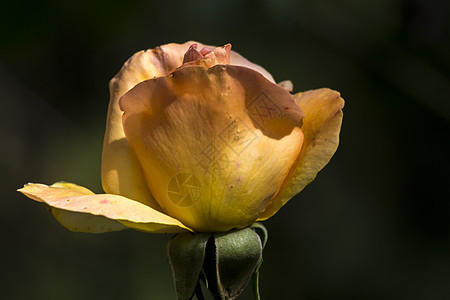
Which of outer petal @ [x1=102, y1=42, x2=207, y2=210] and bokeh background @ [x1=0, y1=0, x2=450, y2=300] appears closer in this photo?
outer petal @ [x1=102, y1=42, x2=207, y2=210]

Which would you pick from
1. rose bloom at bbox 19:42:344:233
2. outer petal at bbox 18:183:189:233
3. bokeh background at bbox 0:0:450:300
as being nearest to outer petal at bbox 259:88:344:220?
rose bloom at bbox 19:42:344:233

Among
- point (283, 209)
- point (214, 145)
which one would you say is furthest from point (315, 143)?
point (283, 209)

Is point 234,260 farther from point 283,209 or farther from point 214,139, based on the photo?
point 283,209

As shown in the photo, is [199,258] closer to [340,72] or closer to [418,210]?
[418,210]

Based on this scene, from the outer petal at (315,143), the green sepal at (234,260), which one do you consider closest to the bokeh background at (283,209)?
the outer petal at (315,143)

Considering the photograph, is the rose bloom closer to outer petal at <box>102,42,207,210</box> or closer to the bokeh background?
outer petal at <box>102,42,207,210</box>

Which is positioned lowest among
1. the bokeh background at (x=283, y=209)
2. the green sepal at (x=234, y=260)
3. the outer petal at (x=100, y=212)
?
the bokeh background at (x=283, y=209)

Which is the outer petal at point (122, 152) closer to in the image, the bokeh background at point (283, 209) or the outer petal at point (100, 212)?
the outer petal at point (100, 212)
